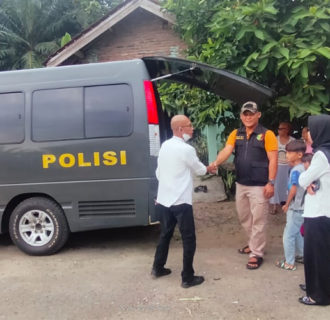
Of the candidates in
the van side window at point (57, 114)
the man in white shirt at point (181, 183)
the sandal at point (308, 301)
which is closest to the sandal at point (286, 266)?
the sandal at point (308, 301)

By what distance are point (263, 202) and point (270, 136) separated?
71 centimetres

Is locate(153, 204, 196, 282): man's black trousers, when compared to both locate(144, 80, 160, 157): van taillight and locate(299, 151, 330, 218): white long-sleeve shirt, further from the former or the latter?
locate(299, 151, 330, 218): white long-sleeve shirt

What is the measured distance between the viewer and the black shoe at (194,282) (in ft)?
12.4

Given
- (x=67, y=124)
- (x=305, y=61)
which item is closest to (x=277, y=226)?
(x=305, y=61)

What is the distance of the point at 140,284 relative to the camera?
391 centimetres

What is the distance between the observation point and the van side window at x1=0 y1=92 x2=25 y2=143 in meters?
4.67

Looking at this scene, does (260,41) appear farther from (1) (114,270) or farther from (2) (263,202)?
(1) (114,270)

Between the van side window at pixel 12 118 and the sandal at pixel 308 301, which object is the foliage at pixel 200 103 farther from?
the sandal at pixel 308 301

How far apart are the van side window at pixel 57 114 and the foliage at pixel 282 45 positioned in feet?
5.88

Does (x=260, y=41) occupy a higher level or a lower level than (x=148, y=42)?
lower

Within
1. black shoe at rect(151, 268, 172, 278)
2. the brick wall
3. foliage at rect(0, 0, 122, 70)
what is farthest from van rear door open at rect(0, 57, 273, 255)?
foliage at rect(0, 0, 122, 70)

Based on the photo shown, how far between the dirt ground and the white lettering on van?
1.14 meters

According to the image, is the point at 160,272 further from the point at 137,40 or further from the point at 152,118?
the point at 137,40

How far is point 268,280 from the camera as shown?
390 centimetres
